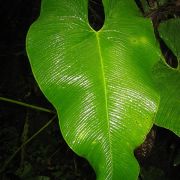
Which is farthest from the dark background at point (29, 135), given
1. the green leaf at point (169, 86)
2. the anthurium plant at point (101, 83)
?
the anthurium plant at point (101, 83)

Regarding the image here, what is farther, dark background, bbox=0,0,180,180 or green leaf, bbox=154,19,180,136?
dark background, bbox=0,0,180,180

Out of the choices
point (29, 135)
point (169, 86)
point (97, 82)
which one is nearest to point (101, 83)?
point (97, 82)

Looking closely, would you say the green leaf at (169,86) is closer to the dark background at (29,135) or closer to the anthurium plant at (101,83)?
the anthurium plant at (101,83)

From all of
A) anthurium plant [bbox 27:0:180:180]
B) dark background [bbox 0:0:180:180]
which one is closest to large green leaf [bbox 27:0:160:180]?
anthurium plant [bbox 27:0:180:180]

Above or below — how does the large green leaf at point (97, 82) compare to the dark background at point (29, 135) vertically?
above

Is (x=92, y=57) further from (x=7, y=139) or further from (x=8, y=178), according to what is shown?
(x=7, y=139)

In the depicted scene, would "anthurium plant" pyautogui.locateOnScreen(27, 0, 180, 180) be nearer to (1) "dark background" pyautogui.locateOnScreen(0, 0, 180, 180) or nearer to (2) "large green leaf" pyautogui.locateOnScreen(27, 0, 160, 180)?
(2) "large green leaf" pyautogui.locateOnScreen(27, 0, 160, 180)

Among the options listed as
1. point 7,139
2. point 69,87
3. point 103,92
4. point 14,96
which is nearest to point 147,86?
point 103,92

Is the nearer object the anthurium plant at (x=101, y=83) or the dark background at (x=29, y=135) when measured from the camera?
the anthurium plant at (x=101, y=83)
